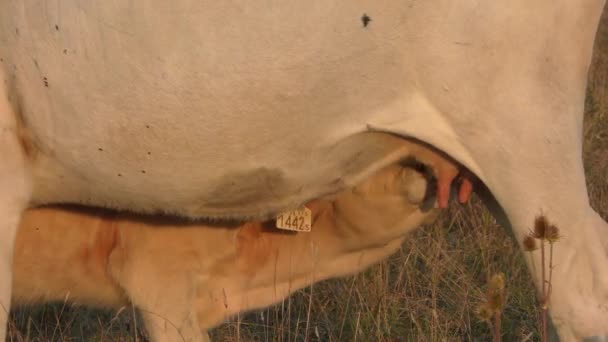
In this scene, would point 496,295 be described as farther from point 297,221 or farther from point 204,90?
point 297,221

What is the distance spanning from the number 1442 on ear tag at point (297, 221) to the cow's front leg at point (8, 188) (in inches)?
37.4

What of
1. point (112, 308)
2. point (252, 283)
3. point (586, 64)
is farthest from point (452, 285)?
point (586, 64)

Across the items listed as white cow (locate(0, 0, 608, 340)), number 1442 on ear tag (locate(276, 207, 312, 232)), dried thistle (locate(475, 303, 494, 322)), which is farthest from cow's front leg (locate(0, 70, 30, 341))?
dried thistle (locate(475, 303, 494, 322))

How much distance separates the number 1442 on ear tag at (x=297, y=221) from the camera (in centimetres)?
369

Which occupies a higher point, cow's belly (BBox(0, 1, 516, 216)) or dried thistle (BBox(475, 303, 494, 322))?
cow's belly (BBox(0, 1, 516, 216))

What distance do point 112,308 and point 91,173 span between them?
1012mm

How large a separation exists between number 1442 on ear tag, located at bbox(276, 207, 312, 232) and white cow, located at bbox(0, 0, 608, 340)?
63 cm

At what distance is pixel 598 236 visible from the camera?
3.09m

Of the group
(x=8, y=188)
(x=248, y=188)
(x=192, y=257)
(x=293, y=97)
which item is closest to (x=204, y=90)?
(x=293, y=97)

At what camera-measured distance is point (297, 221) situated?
3.71 meters

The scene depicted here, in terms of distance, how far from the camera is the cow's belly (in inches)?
111

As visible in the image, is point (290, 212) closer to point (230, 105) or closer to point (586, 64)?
point (230, 105)

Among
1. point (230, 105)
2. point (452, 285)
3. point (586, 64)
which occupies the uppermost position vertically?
point (586, 64)

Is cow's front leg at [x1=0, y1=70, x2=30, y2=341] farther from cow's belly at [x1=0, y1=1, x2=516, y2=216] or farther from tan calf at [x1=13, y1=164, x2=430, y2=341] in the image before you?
tan calf at [x1=13, y1=164, x2=430, y2=341]
